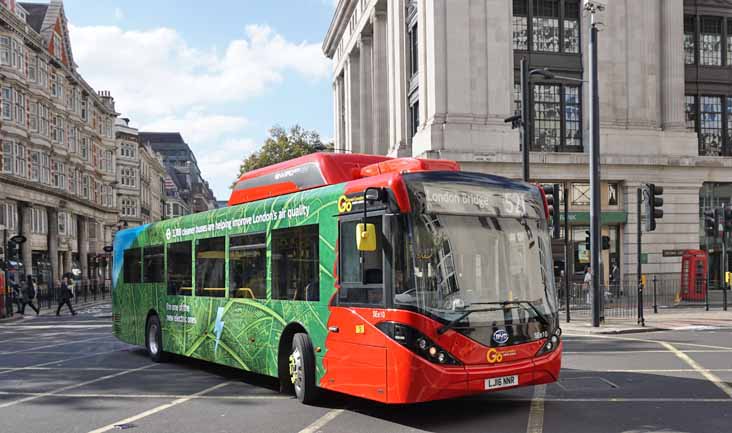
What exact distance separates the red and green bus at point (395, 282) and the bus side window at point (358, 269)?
0.02 meters

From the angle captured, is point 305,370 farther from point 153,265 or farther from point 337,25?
point 337,25

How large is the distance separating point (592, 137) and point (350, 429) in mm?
15501

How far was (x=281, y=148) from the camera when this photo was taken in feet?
200

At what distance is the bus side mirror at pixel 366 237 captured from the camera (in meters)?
8.45

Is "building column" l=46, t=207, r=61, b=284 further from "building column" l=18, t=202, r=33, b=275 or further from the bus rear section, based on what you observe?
the bus rear section

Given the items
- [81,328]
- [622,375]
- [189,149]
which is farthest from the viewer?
[189,149]

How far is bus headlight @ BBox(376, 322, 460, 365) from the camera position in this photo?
8320mm

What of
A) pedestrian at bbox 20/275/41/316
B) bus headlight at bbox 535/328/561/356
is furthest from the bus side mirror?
pedestrian at bbox 20/275/41/316

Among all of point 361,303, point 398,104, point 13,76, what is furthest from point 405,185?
point 13,76

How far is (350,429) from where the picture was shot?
335 inches

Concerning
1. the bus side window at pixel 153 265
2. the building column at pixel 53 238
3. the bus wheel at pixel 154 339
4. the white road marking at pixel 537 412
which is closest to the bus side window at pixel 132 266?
the bus side window at pixel 153 265

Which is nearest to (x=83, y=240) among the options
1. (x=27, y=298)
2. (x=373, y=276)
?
(x=27, y=298)

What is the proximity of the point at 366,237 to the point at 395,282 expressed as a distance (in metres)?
0.61

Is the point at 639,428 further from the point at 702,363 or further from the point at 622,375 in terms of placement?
the point at 702,363
